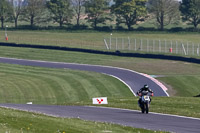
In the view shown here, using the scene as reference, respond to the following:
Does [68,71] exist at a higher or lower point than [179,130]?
lower

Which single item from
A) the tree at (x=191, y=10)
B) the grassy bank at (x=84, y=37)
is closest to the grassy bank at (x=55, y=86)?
the grassy bank at (x=84, y=37)

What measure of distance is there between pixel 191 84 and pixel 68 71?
49.1 feet

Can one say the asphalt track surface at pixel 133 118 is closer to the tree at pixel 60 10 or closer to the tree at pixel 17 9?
the tree at pixel 60 10

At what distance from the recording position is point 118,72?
5731cm

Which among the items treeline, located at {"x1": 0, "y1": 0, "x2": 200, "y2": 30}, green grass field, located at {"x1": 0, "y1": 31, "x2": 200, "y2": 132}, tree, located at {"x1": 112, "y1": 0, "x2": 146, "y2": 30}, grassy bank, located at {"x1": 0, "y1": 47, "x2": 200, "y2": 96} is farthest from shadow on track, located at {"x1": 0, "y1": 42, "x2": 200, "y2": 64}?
tree, located at {"x1": 112, "y1": 0, "x2": 146, "y2": 30}

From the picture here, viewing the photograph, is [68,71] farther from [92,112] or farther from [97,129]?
[97,129]

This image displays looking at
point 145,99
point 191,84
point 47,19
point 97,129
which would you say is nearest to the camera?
point 97,129

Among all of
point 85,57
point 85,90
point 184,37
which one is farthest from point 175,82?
point 184,37

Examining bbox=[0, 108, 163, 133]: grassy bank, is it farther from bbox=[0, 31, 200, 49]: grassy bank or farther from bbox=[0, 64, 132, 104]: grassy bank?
bbox=[0, 31, 200, 49]: grassy bank

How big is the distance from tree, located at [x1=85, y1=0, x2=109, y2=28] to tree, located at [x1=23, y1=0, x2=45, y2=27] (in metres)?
13.5

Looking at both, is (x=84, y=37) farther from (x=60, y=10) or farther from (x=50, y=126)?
(x=50, y=126)

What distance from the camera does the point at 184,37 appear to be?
105m

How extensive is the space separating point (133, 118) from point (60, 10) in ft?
385

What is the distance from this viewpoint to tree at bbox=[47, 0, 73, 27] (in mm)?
136675
